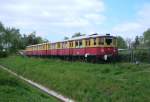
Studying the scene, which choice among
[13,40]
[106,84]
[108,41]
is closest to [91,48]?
[108,41]

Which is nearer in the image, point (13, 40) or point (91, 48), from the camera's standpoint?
point (91, 48)

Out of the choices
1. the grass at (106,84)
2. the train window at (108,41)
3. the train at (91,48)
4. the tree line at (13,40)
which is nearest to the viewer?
the grass at (106,84)

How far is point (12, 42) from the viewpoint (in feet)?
362

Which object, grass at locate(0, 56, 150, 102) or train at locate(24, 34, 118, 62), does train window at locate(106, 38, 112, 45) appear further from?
grass at locate(0, 56, 150, 102)

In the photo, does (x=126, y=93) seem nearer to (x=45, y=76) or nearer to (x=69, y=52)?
(x=45, y=76)

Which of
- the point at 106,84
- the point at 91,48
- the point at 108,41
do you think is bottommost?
the point at 106,84

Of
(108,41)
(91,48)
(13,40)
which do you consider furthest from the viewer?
(13,40)

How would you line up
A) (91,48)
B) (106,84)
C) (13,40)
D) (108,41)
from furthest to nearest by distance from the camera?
(13,40) < (91,48) < (108,41) < (106,84)

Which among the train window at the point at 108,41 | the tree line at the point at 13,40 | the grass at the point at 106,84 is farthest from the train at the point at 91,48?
the tree line at the point at 13,40

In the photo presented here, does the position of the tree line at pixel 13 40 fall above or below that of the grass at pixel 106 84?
above

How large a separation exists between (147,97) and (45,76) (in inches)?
614

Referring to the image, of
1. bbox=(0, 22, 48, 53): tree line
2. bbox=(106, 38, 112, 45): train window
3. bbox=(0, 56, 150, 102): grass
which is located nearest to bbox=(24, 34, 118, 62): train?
bbox=(106, 38, 112, 45): train window

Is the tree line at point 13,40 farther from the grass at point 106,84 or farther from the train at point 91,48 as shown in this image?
the grass at point 106,84

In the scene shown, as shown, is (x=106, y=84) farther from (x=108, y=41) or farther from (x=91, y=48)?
(x=91, y=48)
